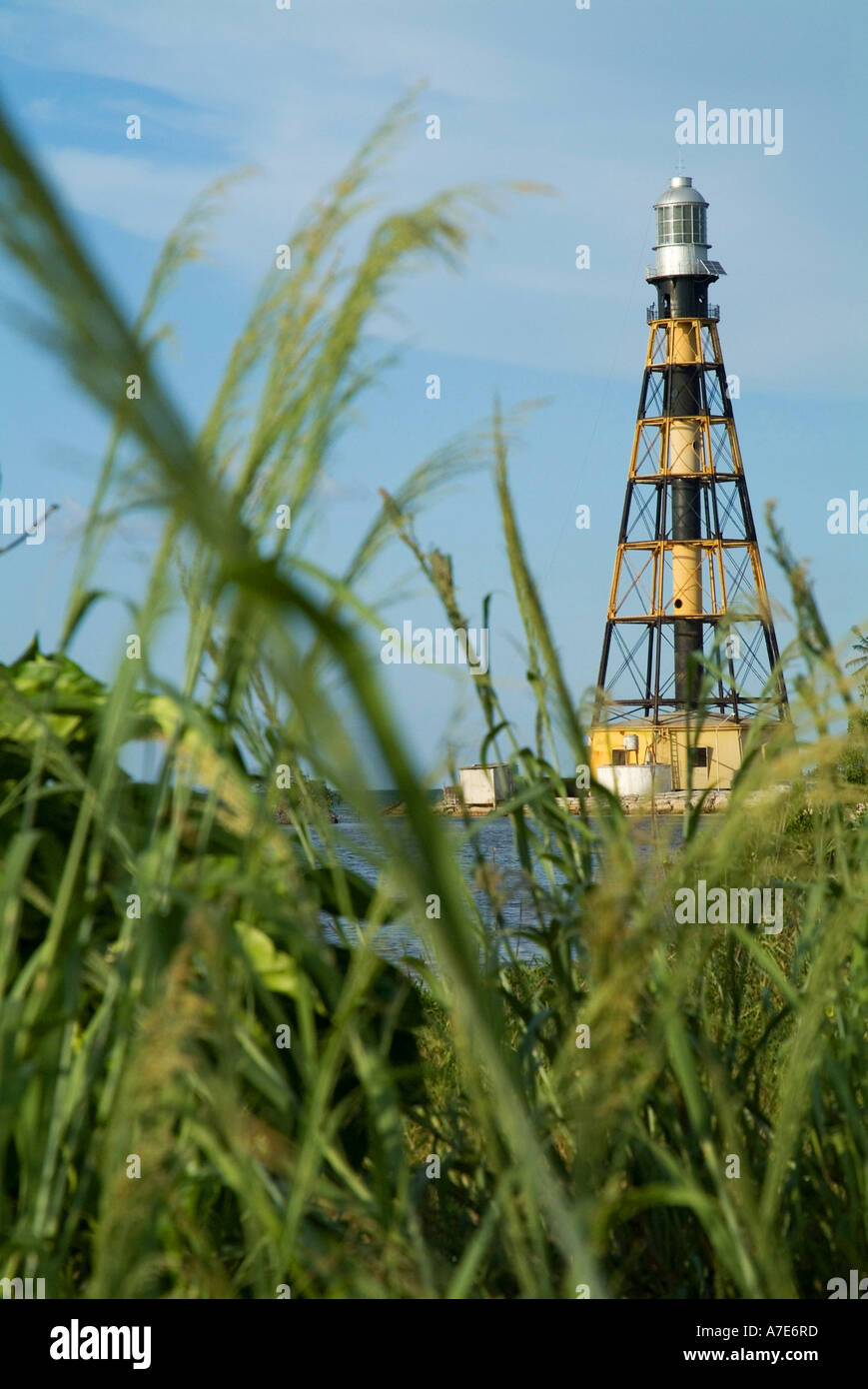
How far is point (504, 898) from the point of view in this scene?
97cm

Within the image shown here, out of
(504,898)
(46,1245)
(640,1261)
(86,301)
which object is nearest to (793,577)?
(504,898)

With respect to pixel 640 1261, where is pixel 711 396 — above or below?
above

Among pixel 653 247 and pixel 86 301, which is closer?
pixel 86 301

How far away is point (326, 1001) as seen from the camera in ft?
3.70

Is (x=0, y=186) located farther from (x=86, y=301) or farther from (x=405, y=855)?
(x=405, y=855)

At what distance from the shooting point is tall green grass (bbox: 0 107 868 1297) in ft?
2.22

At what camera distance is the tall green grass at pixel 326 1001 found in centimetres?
68

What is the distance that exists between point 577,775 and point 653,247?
129ft

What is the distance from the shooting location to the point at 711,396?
37688mm
